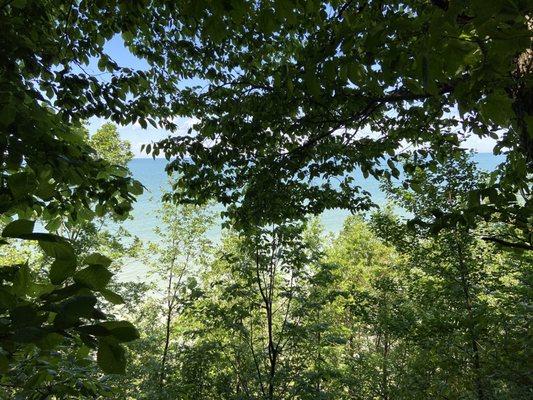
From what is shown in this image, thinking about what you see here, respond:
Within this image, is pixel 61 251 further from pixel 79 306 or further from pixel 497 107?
pixel 497 107

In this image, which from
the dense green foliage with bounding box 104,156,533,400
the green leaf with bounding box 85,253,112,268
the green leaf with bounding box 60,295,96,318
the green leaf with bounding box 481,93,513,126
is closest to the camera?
the green leaf with bounding box 60,295,96,318

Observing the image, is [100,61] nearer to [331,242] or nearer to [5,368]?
[5,368]

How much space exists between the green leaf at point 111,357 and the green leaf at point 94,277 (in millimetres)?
110

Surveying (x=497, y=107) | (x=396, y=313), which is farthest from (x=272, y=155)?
(x=396, y=313)

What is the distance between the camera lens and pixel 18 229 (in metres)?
0.68

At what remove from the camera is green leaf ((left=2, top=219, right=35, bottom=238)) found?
0.67 meters

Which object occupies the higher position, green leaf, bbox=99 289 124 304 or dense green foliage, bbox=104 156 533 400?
dense green foliage, bbox=104 156 533 400

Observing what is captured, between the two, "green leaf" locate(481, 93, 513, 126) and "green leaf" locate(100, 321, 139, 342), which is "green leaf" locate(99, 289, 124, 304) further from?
"green leaf" locate(481, 93, 513, 126)

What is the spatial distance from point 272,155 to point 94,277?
3.44 meters

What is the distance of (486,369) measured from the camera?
6.38 metres

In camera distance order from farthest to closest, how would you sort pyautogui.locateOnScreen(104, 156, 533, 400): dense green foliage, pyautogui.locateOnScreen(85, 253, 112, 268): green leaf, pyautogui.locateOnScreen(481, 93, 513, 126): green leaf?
pyautogui.locateOnScreen(104, 156, 533, 400): dense green foliage < pyautogui.locateOnScreen(481, 93, 513, 126): green leaf < pyautogui.locateOnScreen(85, 253, 112, 268): green leaf

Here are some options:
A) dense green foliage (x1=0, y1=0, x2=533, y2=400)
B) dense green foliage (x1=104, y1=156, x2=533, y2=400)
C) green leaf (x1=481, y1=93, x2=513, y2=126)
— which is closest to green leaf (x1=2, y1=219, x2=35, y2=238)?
dense green foliage (x1=0, y1=0, x2=533, y2=400)

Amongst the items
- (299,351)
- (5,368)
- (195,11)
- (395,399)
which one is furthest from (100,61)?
(395,399)

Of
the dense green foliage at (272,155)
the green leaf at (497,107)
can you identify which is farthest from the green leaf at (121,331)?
the green leaf at (497,107)
